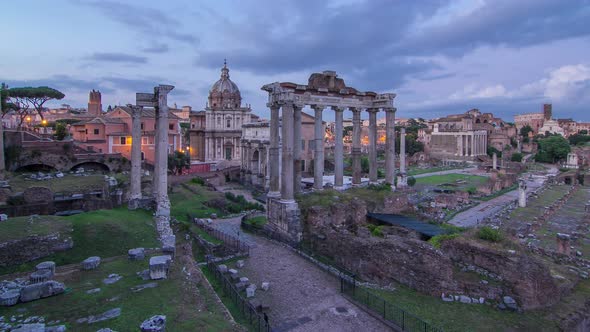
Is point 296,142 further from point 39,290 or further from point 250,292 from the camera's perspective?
point 39,290

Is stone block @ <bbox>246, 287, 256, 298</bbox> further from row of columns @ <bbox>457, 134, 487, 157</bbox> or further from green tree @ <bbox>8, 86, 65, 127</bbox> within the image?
row of columns @ <bbox>457, 134, 487, 157</bbox>

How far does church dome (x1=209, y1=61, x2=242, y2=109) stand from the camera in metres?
58.6

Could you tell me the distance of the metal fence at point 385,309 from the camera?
1007cm

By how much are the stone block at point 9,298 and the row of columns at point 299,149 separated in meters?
11.8

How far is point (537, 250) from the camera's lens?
53.4 feet

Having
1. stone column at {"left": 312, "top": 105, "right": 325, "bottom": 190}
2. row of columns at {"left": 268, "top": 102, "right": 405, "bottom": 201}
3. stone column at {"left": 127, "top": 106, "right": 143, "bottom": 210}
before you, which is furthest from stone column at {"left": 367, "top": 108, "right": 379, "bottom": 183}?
stone column at {"left": 127, "top": 106, "right": 143, "bottom": 210}

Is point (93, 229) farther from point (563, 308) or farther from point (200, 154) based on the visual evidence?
point (200, 154)

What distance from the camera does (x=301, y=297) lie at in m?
12.3

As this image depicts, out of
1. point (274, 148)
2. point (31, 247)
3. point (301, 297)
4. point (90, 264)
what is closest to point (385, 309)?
point (301, 297)

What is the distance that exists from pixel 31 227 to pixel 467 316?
15.6 metres

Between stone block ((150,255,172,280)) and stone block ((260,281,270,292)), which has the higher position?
stone block ((150,255,172,280))

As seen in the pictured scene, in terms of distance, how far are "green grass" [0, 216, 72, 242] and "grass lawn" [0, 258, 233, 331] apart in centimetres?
343

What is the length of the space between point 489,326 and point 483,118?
11233cm

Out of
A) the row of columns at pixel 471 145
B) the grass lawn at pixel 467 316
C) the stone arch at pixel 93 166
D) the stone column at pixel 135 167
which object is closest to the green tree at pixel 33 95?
the stone arch at pixel 93 166
